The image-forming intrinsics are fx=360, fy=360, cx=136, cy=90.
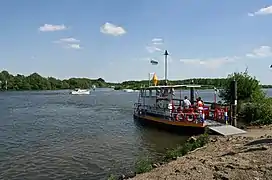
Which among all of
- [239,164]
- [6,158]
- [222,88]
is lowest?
[6,158]

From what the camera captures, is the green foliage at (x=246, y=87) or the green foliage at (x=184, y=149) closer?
the green foliage at (x=184, y=149)

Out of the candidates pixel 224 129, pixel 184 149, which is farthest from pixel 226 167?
pixel 224 129

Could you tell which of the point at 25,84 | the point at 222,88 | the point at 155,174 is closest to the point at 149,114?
the point at 222,88

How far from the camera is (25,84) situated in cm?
18025

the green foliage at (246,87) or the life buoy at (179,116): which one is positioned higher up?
the green foliage at (246,87)

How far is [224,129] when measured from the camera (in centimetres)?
2139

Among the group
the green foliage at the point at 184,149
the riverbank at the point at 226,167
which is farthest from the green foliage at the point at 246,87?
the riverbank at the point at 226,167

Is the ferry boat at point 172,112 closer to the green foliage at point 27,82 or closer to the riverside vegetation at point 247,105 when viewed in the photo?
the riverside vegetation at point 247,105

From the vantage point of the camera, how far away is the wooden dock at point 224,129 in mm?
20562

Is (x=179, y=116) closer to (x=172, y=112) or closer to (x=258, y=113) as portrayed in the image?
(x=172, y=112)

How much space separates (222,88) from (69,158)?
18124 mm

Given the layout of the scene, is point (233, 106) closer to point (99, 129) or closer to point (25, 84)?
point (99, 129)

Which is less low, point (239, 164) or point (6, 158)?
point (239, 164)

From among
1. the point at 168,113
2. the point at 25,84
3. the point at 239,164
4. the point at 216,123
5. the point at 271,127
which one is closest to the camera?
the point at 239,164
